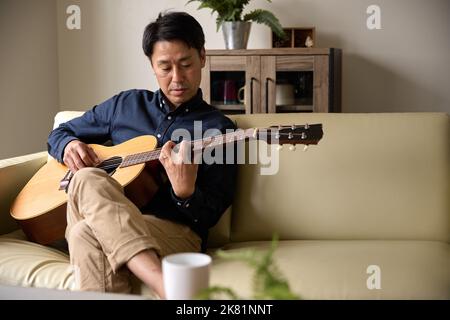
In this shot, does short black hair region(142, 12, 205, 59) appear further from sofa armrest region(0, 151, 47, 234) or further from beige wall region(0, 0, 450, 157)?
beige wall region(0, 0, 450, 157)

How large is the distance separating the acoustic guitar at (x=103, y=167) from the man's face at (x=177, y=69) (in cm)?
17

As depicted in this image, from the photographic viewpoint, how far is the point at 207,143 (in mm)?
1553

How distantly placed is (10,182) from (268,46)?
1913mm

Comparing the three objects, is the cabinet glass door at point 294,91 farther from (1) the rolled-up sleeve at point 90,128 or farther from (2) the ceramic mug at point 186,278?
(2) the ceramic mug at point 186,278

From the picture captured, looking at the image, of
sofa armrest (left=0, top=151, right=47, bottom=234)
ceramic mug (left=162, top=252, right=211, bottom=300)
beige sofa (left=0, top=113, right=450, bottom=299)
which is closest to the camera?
ceramic mug (left=162, top=252, right=211, bottom=300)

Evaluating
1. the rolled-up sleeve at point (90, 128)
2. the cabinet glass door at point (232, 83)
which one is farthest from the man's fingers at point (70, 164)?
the cabinet glass door at point (232, 83)

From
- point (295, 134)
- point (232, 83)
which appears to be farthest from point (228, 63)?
point (295, 134)

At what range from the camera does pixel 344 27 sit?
3242 millimetres

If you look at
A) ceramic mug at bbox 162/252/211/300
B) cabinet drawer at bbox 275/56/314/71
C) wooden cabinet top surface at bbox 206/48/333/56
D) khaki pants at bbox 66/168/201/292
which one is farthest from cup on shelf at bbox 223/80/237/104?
ceramic mug at bbox 162/252/211/300

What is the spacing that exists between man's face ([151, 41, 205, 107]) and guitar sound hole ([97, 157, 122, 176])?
0.26m

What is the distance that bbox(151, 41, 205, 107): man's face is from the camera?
5.74 ft

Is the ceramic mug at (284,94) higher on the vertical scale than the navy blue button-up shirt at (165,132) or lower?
higher

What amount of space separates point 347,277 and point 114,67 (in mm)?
2511

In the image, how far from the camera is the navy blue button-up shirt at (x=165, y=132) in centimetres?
159
